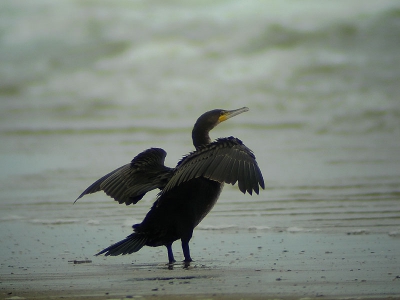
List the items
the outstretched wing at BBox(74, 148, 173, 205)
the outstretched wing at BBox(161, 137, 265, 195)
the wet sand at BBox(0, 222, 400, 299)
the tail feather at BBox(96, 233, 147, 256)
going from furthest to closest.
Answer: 1. the outstretched wing at BBox(74, 148, 173, 205)
2. the tail feather at BBox(96, 233, 147, 256)
3. the outstretched wing at BBox(161, 137, 265, 195)
4. the wet sand at BBox(0, 222, 400, 299)

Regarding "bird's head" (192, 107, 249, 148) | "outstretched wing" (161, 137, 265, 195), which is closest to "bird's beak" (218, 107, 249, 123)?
"bird's head" (192, 107, 249, 148)

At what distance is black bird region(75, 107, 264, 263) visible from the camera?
19.6 ft

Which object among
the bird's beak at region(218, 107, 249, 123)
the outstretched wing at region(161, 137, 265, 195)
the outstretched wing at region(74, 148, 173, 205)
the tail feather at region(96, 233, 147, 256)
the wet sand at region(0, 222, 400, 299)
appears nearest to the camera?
the wet sand at region(0, 222, 400, 299)

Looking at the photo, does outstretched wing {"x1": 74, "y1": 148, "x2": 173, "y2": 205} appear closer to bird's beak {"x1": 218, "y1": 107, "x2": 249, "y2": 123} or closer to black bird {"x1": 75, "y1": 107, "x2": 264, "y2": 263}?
black bird {"x1": 75, "y1": 107, "x2": 264, "y2": 263}

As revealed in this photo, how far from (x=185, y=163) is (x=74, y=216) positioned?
13.0ft

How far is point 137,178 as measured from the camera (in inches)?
266

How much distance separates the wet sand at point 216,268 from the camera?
484 centimetres

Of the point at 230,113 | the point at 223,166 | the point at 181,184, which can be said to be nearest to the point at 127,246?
the point at 181,184

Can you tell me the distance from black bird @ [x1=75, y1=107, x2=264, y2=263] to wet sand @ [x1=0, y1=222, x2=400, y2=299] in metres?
0.26

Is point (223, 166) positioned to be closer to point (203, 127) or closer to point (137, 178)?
point (137, 178)

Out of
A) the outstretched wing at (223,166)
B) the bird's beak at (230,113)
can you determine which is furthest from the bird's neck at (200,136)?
the outstretched wing at (223,166)

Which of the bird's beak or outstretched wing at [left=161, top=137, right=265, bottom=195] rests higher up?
the bird's beak

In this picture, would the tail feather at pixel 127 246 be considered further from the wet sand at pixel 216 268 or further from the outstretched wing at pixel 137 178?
the outstretched wing at pixel 137 178

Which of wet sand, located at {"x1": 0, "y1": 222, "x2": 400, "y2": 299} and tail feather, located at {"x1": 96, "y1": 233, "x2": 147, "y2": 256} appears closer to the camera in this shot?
wet sand, located at {"x1": 0, "y1": 222, "x2": 400, "y2": 299}
